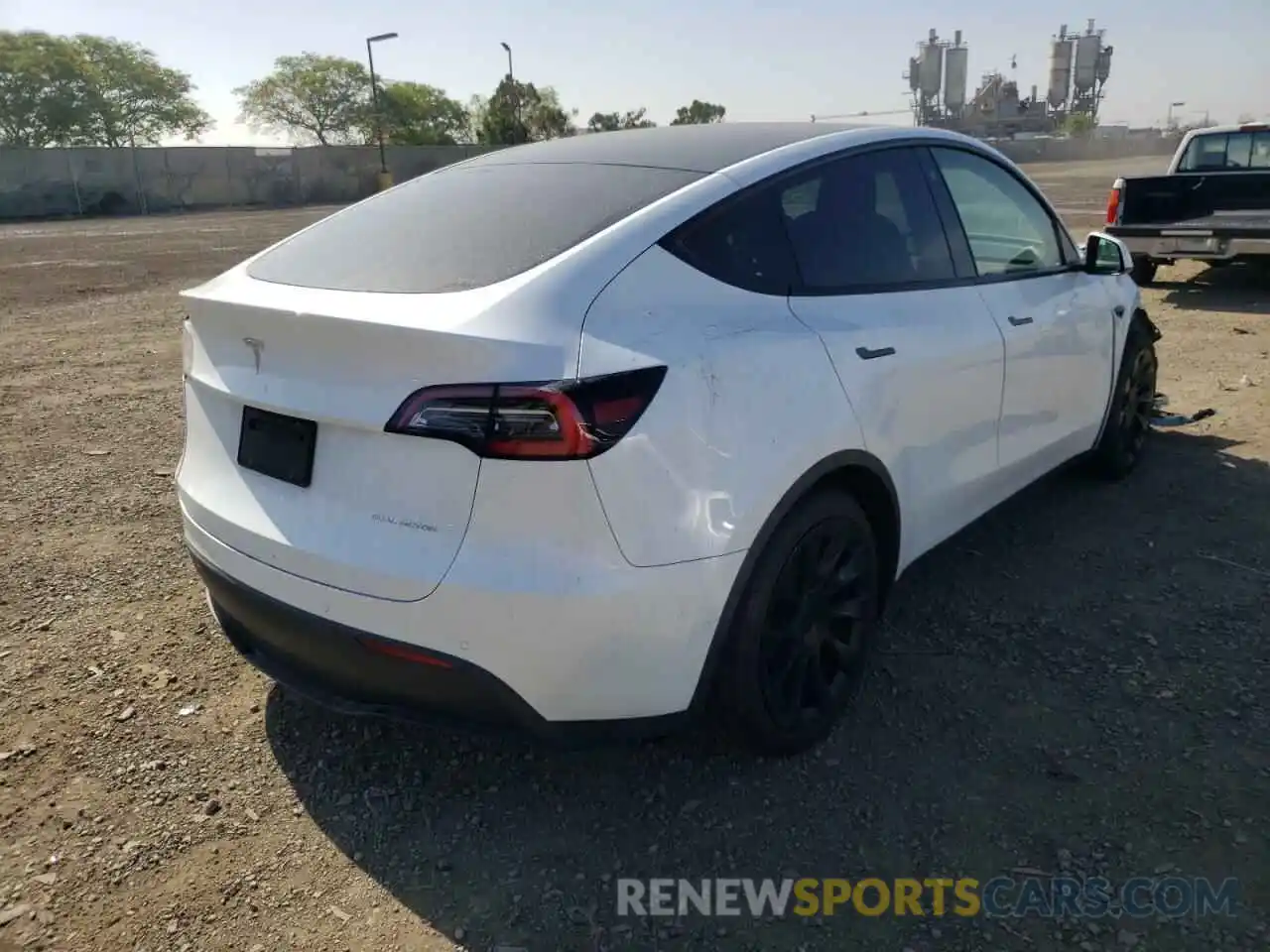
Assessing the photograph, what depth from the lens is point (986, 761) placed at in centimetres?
270

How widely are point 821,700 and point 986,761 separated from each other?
1.59ft

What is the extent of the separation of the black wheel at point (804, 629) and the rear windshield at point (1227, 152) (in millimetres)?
10555

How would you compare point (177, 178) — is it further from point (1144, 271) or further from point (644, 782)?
point (644, 782)

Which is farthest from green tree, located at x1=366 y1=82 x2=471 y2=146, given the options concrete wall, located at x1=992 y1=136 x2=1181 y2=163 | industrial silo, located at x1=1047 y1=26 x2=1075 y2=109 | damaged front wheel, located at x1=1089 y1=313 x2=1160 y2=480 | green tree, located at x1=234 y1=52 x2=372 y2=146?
damaged front wheel, located at x1=1089 y1=313 x2=1160 y2=480

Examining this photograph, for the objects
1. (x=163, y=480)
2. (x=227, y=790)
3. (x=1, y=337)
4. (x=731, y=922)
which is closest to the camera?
(x=731, y=922)

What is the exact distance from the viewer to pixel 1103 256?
4215mm

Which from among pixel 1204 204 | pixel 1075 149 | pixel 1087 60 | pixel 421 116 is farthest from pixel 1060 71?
pixel 1204 204

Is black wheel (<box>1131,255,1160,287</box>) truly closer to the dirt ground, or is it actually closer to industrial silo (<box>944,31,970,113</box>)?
the dirt ground

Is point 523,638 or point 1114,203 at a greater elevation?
point 1114,203

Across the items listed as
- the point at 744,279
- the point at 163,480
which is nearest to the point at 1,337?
the point at 163,480

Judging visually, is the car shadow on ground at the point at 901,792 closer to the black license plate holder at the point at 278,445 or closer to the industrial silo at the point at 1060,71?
the black license plate holder at the point at 278,445

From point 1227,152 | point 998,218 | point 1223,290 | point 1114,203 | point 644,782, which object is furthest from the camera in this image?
point 1227,152

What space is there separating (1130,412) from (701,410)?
347cm

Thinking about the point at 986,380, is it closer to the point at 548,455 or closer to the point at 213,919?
the point at 548,455
